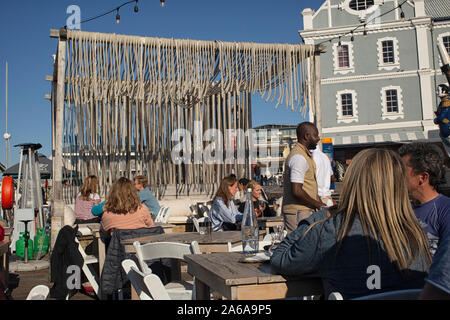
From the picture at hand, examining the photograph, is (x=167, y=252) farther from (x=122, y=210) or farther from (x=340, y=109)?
(x=340, y=109)

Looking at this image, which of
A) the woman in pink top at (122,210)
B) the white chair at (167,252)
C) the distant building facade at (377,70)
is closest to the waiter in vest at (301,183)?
the white chair at (167,252)

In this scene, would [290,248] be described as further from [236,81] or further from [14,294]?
[236,81]

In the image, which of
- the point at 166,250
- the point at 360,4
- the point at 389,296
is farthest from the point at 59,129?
the point at 360,4

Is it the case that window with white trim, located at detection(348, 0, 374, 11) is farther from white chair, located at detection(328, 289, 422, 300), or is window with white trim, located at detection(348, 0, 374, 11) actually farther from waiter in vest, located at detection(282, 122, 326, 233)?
white chair, located at detection(328, 289, 422, 300)

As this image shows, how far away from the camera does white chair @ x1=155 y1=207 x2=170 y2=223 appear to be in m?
7.94

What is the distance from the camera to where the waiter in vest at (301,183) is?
4.73m

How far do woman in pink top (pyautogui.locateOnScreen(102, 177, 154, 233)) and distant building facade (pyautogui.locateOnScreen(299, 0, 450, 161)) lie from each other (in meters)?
24.0

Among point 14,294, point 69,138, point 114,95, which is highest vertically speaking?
point 114,95

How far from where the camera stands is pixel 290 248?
2408 mm

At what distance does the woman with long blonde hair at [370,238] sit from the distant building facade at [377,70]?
86.0ft

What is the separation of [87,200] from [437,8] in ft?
94.9

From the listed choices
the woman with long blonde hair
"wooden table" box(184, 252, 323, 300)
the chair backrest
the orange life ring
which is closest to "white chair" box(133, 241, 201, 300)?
the chair backrest

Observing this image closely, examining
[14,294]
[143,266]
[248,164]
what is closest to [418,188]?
[143,266]
